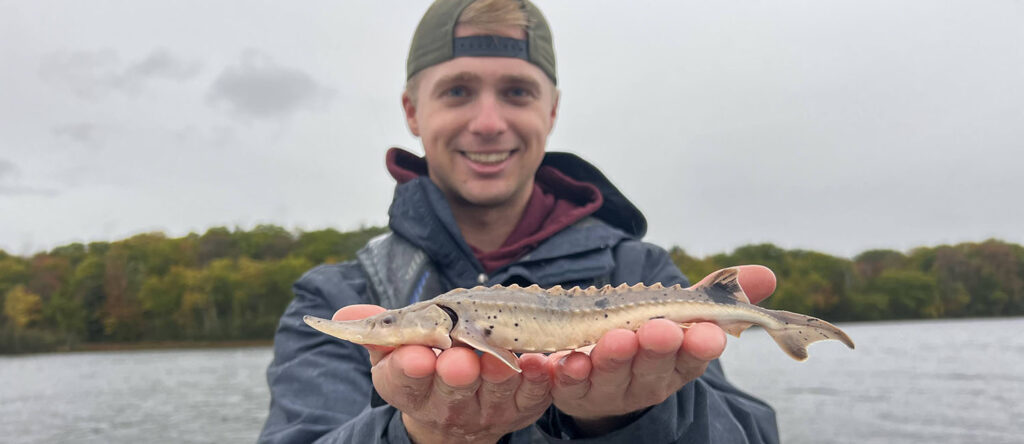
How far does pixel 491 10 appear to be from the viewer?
11.6ft

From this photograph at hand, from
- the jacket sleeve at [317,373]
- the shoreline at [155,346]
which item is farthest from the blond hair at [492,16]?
the shoreline at [155,346]

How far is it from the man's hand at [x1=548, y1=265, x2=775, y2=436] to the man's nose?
167 cm

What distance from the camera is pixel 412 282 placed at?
3.47 metres

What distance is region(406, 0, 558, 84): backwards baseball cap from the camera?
Result: 3537mm

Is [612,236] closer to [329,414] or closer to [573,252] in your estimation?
[573,252]

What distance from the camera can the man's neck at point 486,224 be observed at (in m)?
3.98

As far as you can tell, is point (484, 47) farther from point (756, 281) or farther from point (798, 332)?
point (798, 332)

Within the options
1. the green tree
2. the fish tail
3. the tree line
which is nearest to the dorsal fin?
the fish tail

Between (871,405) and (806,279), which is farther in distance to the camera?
(806,279)

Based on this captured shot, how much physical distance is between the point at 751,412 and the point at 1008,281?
70234 mm

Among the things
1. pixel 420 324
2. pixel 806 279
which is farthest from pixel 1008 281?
pixel 420 324

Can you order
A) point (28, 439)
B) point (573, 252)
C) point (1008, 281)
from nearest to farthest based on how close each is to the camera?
point (573, 252) < point (28, 439) < point (1008, 281)

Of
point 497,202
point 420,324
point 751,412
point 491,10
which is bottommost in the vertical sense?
point 751,412

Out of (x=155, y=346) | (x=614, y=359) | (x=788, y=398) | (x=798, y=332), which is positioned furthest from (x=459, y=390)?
(x=155, y=346)
